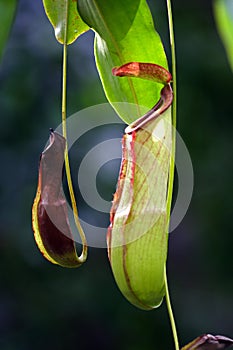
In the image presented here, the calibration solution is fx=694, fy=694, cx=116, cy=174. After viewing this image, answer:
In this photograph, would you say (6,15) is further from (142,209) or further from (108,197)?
(108,197)

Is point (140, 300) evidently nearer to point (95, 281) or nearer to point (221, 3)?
point (221, 3)

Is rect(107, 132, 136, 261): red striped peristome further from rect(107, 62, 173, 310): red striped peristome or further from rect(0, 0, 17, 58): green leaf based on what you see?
rect(0, 0, 17, 58): green leaf

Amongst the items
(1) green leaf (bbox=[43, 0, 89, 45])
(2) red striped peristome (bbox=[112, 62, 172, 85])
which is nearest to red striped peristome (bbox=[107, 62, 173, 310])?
(2) red striped peristome (bbox=[112, 62, 172, 85])

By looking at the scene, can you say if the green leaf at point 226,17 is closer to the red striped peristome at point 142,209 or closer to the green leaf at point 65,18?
the red striped peristome at point 142,209

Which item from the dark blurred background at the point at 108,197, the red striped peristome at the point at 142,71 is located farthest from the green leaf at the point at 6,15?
the dark blurred background at the point at 108,197

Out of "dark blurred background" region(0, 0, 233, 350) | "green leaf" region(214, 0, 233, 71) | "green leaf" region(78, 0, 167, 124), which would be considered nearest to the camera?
"green leaf" region(214, 0, 233, 71)

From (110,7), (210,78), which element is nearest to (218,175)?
(210,78)

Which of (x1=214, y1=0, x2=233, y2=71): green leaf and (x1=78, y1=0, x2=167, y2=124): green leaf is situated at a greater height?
(x1=78, y1=0, x2=167, y2=124): green leaf
